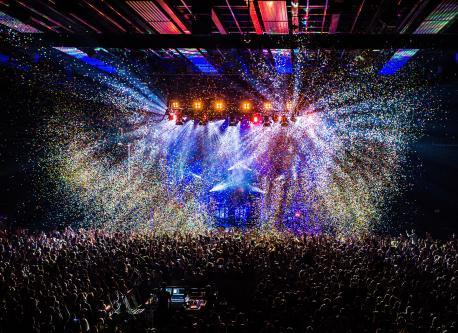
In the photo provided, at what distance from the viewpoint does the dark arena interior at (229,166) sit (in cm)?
508

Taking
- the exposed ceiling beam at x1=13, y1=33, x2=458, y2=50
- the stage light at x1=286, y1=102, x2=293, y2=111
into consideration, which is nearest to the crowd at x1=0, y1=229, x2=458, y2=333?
the exposed ceiling beam at x1=13, y1=33, x2=458, y2=50

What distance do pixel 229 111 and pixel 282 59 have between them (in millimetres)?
6117

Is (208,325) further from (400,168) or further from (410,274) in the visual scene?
(400,168)

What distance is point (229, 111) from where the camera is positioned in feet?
44.0

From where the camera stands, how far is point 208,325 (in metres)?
5.23

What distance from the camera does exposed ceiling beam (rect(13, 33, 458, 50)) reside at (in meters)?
4.75

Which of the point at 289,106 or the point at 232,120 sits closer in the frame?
the point at 289,106

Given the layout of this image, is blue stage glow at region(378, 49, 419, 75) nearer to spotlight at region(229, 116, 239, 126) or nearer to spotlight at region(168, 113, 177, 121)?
spotlight at region(229, 116, 239, 126)

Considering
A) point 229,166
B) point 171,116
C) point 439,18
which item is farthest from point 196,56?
point 229,166

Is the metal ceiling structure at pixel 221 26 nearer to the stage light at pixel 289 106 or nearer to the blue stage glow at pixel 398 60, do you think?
the blue stage glow at pixel 398 60

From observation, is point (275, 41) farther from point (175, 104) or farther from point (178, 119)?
point (178, 119)

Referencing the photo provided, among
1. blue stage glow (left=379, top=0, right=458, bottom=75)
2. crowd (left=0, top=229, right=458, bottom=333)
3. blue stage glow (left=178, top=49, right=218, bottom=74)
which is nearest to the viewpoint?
blue stage glow (left=379, top=0, right=458, bottom=75)

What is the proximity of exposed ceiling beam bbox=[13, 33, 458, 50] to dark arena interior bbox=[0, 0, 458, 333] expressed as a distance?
0.07 ft

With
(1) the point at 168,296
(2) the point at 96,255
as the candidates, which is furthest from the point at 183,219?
(1) the point at 168,296
